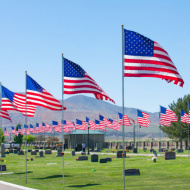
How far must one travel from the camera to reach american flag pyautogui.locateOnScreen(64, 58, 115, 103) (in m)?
20.7

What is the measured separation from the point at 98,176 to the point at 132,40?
13333mm

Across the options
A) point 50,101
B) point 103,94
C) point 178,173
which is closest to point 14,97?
point 50,101

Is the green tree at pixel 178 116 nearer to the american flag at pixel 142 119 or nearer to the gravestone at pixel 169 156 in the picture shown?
the american flag at pixel 142 119

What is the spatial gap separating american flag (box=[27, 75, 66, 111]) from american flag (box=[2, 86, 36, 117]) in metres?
1.84

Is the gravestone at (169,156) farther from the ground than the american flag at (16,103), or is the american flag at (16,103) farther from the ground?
the american flag at (16,103)

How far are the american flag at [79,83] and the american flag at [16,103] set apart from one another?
18.5 ft

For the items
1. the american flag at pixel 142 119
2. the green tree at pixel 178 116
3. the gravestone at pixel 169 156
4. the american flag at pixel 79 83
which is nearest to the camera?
the american flag at pixel 79 83

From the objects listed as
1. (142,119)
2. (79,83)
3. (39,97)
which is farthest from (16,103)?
(142,119)

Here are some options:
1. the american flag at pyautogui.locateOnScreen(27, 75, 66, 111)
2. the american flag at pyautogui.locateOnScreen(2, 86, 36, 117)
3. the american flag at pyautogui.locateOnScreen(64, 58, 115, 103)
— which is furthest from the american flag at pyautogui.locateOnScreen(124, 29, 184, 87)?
the american flag at pyautogui.locateOnScreen(2, 86, 36, 117)

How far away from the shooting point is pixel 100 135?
389 ft

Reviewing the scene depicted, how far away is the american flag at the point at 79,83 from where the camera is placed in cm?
2070

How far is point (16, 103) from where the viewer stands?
28562 mm

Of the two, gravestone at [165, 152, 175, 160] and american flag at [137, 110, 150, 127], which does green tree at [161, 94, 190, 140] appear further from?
gravestone at [165, 152, 175, 160]

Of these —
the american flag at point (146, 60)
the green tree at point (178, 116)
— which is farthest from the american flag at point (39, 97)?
the green tree at point (178, 116)
